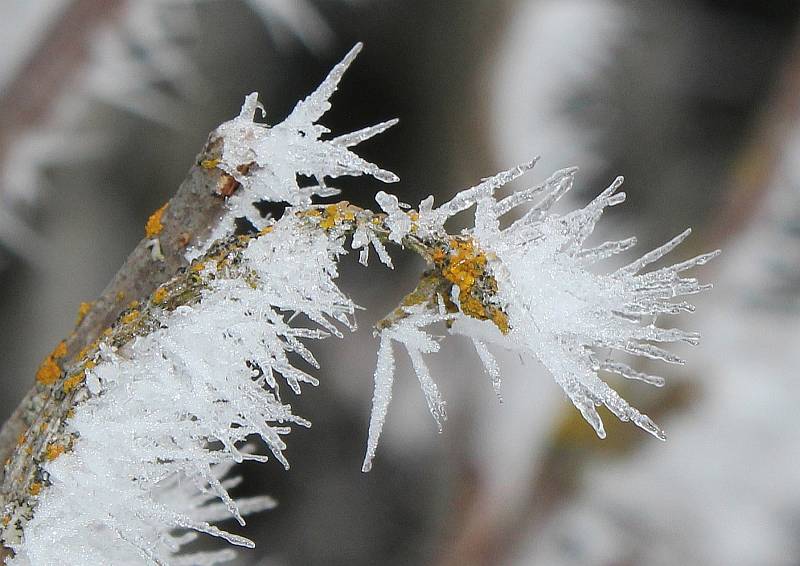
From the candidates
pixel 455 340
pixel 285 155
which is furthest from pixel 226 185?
pixel 455 340

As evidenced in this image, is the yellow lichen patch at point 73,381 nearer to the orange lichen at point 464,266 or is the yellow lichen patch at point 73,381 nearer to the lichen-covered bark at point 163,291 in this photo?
the lichen-covered bark at point 163,291

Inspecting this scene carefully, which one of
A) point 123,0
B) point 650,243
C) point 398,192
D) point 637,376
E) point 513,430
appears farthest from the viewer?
point 650,243

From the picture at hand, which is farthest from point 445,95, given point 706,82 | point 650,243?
point 706,82

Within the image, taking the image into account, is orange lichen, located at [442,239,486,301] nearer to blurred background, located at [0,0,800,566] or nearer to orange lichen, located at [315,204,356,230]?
orange lichen, located at [315,204,356,230]

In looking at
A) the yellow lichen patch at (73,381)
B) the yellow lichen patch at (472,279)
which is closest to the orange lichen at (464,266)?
the yellow lichen patch at (472,279)

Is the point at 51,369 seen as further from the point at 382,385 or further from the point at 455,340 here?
the point at 455,340

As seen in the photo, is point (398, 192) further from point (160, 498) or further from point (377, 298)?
point (160, 498)

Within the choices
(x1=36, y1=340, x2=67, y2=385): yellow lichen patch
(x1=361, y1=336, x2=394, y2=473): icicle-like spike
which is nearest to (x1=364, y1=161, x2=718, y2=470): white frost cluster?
(x1=361, y1=336, x2=394, y2=473): icicle-like spike
